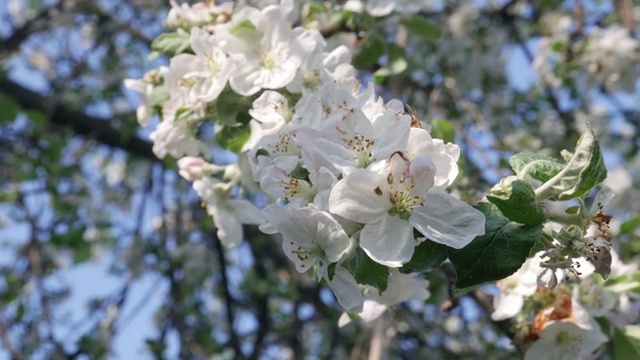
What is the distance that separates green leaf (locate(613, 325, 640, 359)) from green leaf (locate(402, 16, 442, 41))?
105cm

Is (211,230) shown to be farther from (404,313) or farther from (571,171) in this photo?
(571,171)

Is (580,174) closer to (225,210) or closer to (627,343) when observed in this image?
(627,343)

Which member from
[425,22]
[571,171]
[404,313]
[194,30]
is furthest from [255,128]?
[404,313]

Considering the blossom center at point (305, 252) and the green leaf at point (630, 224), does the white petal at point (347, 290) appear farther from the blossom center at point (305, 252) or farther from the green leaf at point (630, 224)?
the green leaf at point (630, 224)

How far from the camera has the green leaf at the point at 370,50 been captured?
1.96 meters

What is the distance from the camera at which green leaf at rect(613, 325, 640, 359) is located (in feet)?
5.10

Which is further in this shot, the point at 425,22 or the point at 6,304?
the point at 6,304

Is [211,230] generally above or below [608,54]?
below

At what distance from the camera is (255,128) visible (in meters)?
1.39

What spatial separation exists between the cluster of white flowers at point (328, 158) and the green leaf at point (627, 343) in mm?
493

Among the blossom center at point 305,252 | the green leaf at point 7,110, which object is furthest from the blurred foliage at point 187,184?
the blossom center at point 305,252

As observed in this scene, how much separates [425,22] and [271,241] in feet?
8.93

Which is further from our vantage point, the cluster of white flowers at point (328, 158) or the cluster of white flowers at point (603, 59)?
the cluster of white flowers at point (603, 59)

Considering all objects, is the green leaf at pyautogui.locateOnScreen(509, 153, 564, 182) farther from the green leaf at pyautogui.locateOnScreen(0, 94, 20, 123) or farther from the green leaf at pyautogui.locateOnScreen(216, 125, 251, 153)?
the green leaf at pyautogui.locateOnScreen(0, 94, 20, 123)
